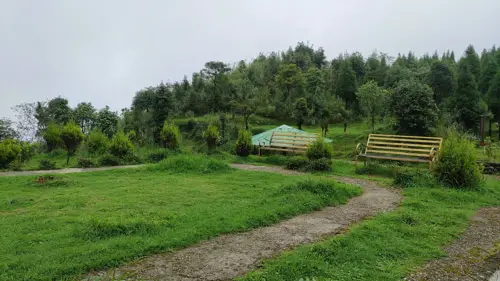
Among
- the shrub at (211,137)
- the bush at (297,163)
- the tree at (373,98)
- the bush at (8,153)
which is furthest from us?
the tree at (373,98)

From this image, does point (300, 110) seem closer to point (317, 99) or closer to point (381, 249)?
point (317, 99)

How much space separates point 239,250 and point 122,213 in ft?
8.05

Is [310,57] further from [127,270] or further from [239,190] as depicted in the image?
[127,270]

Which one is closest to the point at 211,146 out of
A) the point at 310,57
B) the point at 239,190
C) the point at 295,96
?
the point at 239,190

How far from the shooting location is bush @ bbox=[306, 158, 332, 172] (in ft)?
38.6

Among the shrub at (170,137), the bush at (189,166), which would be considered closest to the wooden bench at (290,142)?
the shrub at (170,137)

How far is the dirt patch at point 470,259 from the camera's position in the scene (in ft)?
12.5

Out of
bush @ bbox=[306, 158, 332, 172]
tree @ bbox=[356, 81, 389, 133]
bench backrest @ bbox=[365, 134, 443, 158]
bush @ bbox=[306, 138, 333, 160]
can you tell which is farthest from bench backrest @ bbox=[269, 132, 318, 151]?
tree @ bbox=[356, 81, 389, 133]

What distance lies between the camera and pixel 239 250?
14.4 feet

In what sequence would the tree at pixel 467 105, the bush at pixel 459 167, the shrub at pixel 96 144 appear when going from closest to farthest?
the bush at pixel 459 167, the shrub at pixel 96 144, the tree at pixel 467 105

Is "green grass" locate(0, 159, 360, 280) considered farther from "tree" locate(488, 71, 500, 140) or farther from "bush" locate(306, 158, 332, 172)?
"tree" locate(488, 71, 500, 140)

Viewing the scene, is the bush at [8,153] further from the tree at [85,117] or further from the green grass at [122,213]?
the tree at [85,117]

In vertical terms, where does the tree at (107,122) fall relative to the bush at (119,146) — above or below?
above

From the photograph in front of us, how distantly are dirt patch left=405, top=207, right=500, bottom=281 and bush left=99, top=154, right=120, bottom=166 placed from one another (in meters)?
11.3
